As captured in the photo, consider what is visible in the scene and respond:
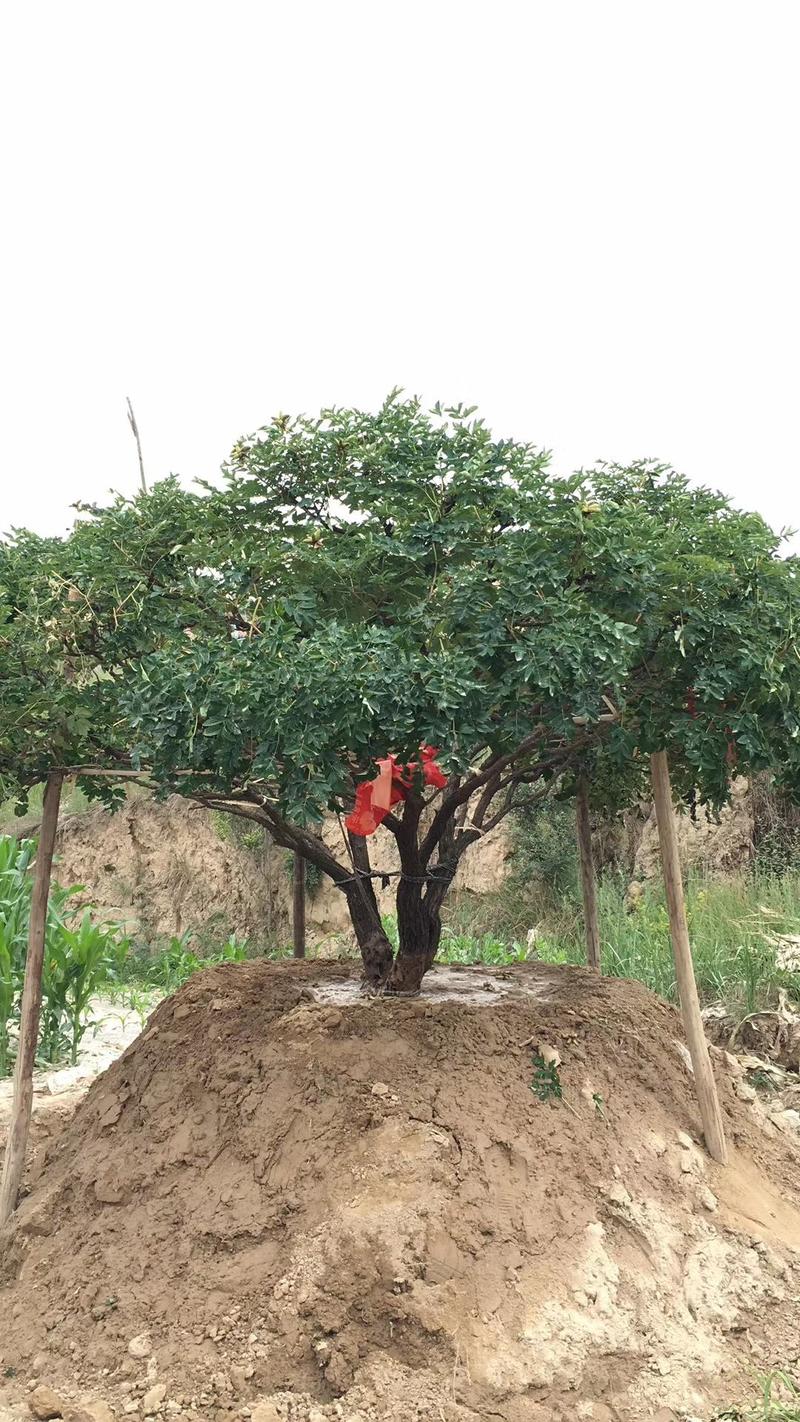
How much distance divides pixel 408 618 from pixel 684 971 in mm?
1874

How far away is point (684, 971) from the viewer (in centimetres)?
450

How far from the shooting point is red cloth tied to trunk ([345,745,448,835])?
4.00m

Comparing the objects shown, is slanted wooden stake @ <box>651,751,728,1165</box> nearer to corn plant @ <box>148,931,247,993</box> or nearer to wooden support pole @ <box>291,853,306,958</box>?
wooden support pole @ <box>291,853,306,958</box>

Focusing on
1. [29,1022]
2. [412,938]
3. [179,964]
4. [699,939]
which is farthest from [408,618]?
[179,964]

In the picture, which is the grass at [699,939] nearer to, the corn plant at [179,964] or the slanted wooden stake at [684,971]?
the corn plant at [179,964]

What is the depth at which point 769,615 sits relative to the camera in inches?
145

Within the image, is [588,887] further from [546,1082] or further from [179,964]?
[179,964]

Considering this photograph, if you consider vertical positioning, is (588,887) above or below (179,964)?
above

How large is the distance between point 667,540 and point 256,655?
4.52 feet

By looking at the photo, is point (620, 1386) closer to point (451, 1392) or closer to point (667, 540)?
point (451, 1392)

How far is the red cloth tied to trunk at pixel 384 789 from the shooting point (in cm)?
400

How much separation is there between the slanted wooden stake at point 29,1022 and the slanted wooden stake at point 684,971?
241cm

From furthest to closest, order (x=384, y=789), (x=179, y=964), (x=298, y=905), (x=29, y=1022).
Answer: (x=179, y=964)
(x=298, y=905)
(x=29, y=1022)
(x=384, y=789)

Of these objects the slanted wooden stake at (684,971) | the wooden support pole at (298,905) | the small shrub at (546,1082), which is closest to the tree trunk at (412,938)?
the small shrub at (546,1082)
